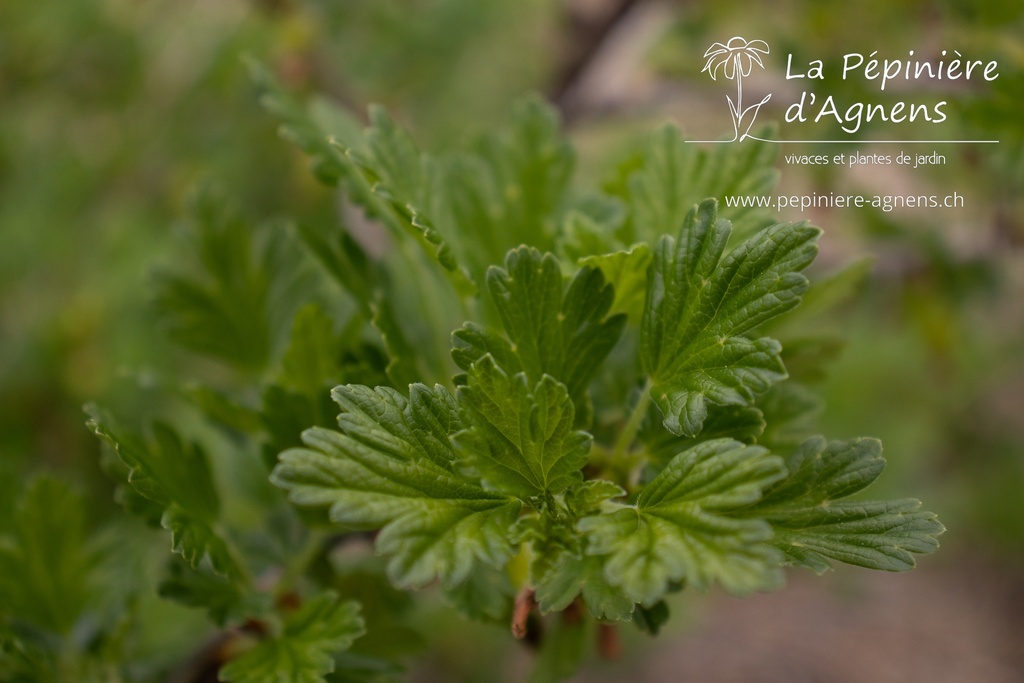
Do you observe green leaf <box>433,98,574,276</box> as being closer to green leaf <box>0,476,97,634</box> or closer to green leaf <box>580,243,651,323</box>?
green leaf <box>580,243,651,323</box>

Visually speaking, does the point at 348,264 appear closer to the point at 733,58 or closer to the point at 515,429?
the point at 515,429

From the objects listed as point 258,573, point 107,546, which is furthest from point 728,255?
point 107,546

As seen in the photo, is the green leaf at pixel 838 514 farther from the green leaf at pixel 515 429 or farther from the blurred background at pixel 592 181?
the blurred background at pixel 592 181

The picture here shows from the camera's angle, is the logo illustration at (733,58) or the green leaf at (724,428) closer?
the green leaf at (724,428)

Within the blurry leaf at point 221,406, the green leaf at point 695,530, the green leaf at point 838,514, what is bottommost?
the blurry leaf at point 221,406

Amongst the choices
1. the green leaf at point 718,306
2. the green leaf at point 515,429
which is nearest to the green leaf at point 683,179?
the green leaf at point 718,306

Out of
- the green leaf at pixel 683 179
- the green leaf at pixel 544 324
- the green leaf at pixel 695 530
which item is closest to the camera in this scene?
the green leaf at pixel 695 530

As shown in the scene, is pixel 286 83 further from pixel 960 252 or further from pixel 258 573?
pixel 960 252
